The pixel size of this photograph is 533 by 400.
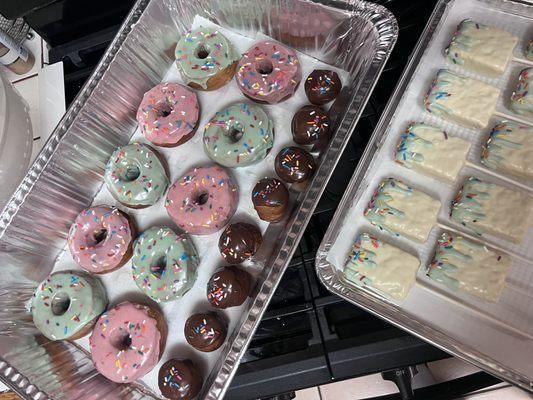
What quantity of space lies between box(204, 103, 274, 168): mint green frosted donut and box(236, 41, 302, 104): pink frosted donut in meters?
0.06

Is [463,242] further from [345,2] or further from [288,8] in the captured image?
[288,8]

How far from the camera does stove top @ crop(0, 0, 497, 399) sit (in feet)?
4.13

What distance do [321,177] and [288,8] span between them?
2.09 feet

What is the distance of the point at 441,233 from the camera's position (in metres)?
1.37

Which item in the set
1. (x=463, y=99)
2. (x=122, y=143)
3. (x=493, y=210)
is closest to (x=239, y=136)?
(x=122, y=143)

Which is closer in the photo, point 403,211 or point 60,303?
point 403,211

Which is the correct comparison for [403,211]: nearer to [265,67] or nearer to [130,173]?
[265,67]

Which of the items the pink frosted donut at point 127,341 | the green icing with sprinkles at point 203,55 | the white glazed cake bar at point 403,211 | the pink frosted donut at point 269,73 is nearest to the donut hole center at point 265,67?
the pink frosted donut at point 269,73

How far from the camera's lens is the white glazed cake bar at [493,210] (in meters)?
1.28

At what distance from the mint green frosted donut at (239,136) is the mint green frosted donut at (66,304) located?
0.62 m

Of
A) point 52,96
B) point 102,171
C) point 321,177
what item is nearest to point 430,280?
point 321,177

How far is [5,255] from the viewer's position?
1466 mm

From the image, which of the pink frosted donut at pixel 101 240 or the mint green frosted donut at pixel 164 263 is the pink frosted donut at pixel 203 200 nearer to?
the mint green frosted donut at pixel 164 263

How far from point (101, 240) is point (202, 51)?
78 cm
